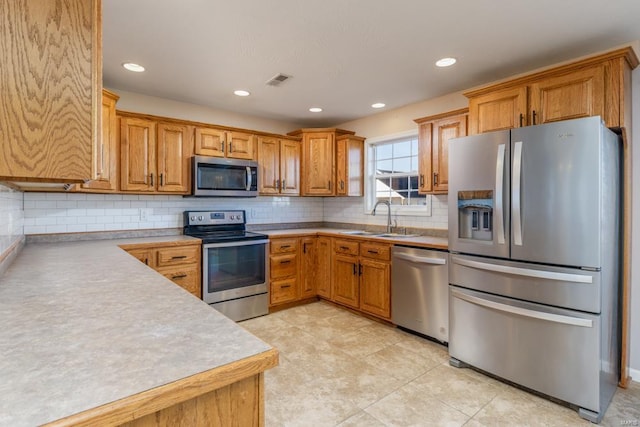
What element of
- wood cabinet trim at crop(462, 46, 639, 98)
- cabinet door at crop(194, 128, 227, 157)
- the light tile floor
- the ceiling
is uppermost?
the ceiling

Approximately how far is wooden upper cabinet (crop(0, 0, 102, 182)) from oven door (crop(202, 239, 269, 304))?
261 cm

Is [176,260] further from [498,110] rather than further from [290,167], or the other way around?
[498,110]

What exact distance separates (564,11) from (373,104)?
2056mm

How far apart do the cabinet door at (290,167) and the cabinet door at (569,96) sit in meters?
2.70

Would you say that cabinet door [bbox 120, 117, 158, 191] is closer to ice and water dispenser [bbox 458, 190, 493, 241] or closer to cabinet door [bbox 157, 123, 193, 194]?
cabinet door [bbox 157, 123, 193, 194]

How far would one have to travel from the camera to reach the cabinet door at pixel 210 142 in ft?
11.9

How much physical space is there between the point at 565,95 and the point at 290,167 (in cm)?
293

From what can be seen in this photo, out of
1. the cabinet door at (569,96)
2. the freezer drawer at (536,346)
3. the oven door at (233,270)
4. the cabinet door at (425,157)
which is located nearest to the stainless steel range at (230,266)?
the oven door at (233,270)

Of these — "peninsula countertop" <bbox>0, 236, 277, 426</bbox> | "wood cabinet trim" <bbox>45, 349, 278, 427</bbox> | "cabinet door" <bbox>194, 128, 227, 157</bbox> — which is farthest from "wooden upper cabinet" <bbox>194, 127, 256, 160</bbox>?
"wood cabinet trim" <bbox>45, 349, 278, 427</bbox>

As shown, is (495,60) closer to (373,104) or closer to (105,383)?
(373,104)

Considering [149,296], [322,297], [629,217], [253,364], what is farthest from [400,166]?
[253,364]

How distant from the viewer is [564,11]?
196cm

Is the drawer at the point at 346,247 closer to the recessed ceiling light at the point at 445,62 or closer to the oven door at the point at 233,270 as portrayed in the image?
the oven door at the point at 233,270

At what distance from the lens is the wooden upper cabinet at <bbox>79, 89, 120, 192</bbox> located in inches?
113
